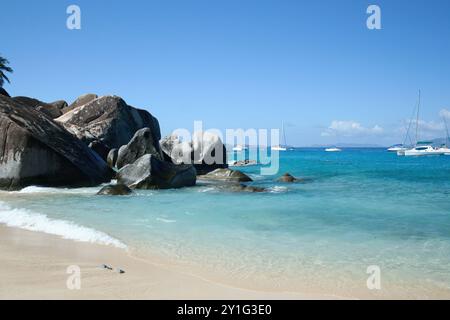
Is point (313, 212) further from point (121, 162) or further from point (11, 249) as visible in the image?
point (121, 162)

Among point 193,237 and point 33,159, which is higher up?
point 33,159

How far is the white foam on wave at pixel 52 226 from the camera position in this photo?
6992 mm

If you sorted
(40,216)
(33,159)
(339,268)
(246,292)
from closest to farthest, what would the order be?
(246,292) < (339,268) < (40,216) < (33,159)

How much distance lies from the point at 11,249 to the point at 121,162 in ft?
42.9

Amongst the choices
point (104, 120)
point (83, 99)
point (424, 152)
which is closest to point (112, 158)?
point (104, 120)

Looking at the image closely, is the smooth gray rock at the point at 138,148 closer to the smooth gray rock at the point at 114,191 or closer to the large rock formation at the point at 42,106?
the smooth gray rock at the point at 114,191

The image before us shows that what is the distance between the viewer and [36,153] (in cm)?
1443

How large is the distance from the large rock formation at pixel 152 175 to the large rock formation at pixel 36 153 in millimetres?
1537

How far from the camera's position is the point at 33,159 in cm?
1448

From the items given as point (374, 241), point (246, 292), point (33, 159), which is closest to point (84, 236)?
point (246, 292)

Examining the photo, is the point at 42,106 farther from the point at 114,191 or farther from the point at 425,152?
the point at 425,152

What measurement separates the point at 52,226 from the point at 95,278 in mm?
3586

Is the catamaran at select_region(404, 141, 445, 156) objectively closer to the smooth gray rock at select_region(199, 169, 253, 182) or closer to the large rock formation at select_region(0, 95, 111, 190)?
the smooth gray rock at select_region(199, 169, 253, 182)

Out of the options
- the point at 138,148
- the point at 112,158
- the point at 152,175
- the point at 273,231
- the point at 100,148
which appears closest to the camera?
the point at 273,231
